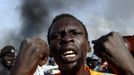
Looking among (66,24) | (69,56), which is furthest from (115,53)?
(66,24)

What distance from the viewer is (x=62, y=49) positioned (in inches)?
115

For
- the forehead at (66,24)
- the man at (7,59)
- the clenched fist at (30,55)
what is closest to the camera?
the clenched fist at (30,55)

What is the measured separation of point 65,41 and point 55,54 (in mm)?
125

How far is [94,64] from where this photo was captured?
11.2 m

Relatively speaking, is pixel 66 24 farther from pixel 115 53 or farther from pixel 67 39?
pixel 115 53

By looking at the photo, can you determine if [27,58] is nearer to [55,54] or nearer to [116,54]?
[55,54]

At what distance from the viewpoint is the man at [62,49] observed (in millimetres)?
2738

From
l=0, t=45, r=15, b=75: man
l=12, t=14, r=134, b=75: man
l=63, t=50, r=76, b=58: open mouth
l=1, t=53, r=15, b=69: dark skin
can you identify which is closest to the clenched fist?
l=12, t=14, r=134, b=75: man

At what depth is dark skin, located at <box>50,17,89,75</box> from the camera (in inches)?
114

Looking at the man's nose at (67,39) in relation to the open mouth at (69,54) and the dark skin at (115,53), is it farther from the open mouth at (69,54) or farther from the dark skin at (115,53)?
the dark skin at (115,53)

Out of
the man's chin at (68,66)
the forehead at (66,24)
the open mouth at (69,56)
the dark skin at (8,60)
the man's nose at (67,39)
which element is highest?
the forehead at (66,24)

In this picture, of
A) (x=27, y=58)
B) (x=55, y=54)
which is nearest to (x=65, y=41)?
(x=55, y=54)

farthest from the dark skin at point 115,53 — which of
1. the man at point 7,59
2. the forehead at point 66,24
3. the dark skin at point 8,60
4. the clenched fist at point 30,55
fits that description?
the dark skin at point 8,60

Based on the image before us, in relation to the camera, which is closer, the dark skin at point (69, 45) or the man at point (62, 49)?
the man at point (62, 49)
